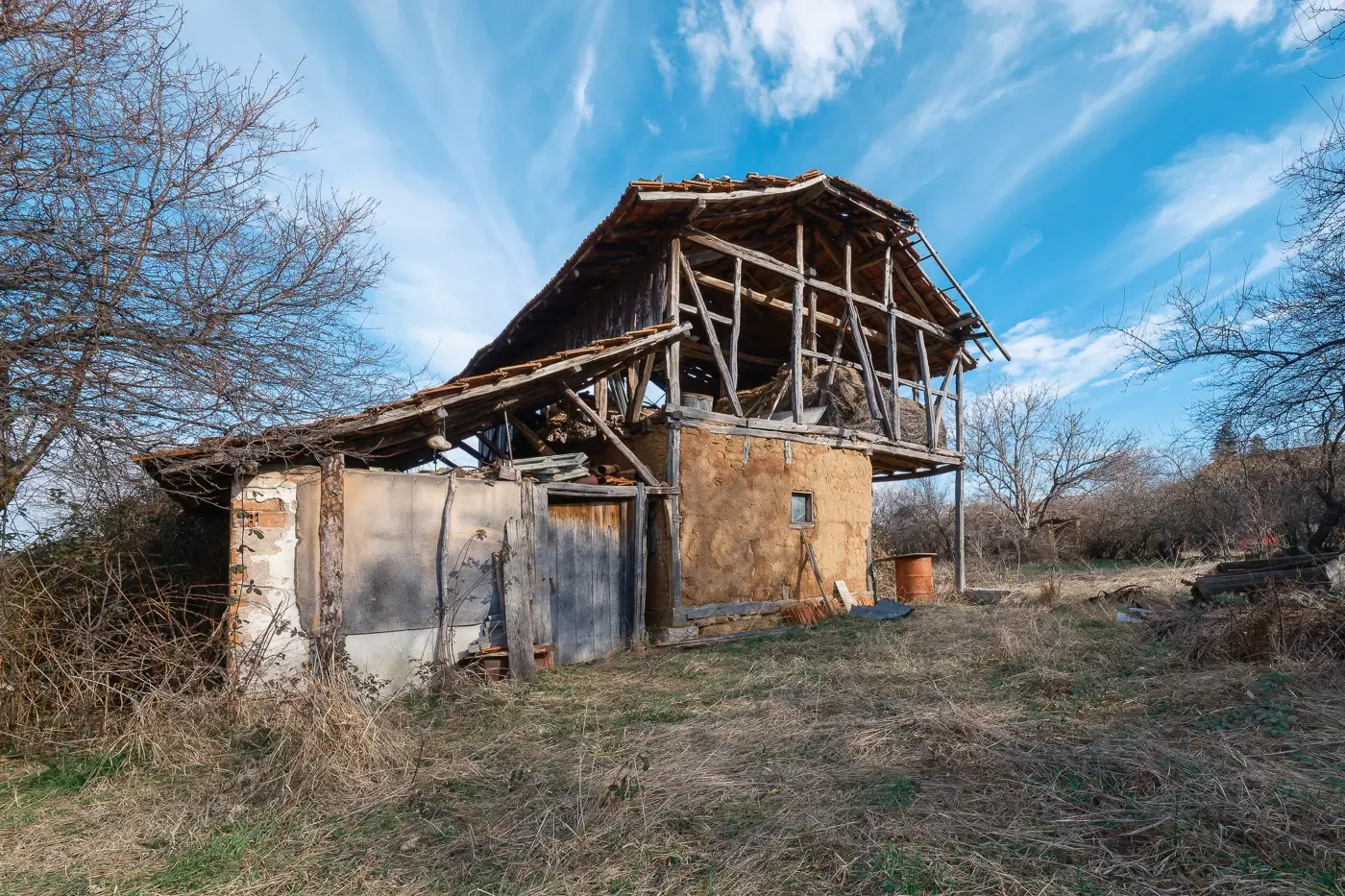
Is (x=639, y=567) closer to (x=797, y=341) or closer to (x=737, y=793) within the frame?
(x=797, y=341)

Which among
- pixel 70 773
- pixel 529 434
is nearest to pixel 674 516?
pixel 529 434

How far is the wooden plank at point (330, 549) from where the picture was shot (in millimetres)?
5445

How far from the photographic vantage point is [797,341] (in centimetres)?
1030

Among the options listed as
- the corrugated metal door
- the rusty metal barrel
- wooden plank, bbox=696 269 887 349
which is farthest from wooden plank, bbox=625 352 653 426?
the rusty metal barrel

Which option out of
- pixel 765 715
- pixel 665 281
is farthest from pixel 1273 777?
pixel 665 281

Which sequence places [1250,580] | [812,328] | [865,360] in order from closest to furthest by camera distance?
[1250,580], [865,360], [812,328]

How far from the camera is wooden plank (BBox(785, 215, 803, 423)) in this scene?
10180 mm

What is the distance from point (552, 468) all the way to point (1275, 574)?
7926 millimetres

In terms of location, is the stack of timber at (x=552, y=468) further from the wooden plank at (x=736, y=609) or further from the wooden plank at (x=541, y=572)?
the wooden plank at (x=736, y=609)

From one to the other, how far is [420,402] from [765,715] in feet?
12.5

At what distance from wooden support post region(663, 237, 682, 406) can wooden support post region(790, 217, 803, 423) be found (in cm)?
201

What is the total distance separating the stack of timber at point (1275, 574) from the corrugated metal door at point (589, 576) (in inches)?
258

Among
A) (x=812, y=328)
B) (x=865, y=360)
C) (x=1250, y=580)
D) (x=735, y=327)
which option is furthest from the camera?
(x=812, y=328)

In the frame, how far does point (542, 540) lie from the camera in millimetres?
7023
